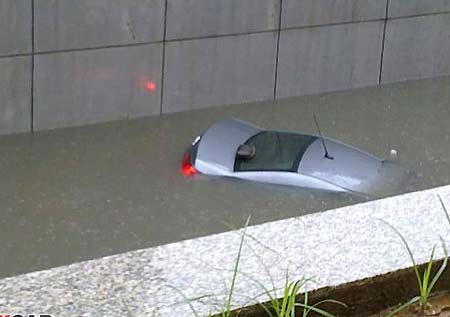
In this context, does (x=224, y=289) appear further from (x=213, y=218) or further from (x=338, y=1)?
(x=338, y=1)

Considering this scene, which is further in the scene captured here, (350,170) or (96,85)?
(96,85)

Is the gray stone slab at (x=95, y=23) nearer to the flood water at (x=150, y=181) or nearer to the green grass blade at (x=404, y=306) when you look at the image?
the flood water at (x=150, y=181)

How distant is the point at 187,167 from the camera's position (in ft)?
22.1

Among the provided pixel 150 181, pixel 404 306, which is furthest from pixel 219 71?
pixel 404 306

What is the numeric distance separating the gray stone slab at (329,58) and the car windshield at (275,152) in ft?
5.63

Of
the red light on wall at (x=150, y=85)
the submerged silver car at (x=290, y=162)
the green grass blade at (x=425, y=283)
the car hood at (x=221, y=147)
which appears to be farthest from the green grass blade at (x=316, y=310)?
the red light on wall at (x=150, y=85)

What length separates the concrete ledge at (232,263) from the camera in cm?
249

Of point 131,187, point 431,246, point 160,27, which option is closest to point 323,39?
point 160,27

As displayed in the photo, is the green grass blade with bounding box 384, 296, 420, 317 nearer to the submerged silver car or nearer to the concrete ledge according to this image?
the concrete ledge

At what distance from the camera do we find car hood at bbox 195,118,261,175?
21.8 ft

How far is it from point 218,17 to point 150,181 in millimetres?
2015

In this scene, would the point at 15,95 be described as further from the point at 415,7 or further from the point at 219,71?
the point at 415,7

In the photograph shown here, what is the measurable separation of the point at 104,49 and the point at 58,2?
515 millimetres

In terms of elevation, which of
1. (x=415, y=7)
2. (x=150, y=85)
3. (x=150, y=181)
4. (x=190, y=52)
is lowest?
(x=150, y=181)
